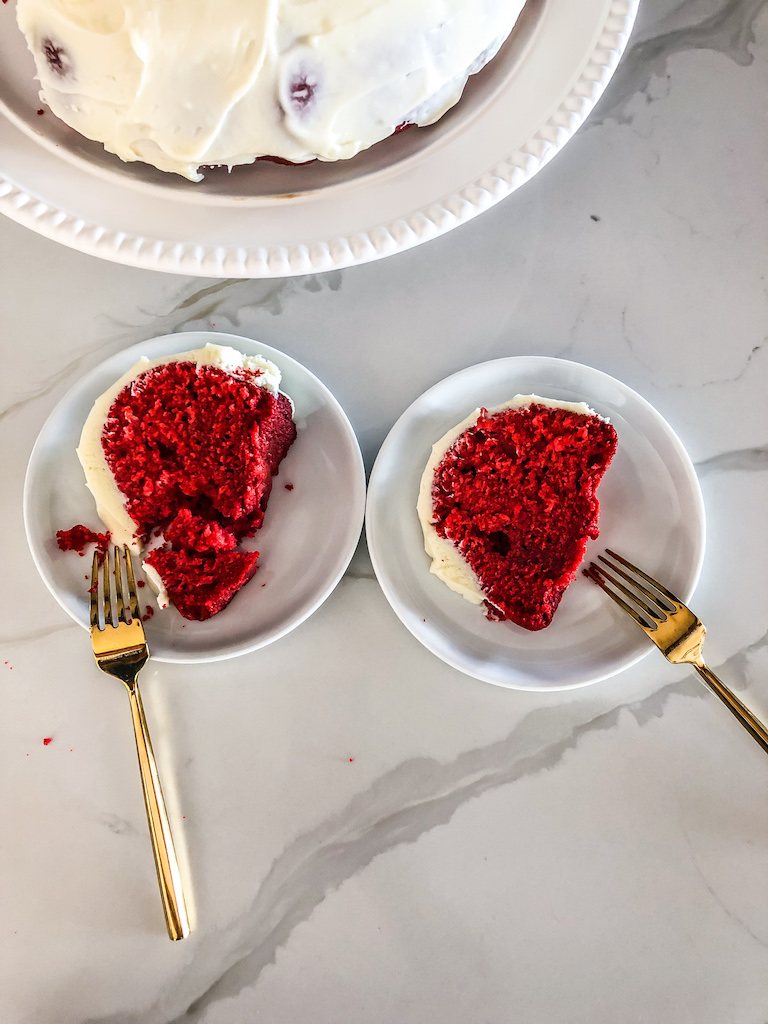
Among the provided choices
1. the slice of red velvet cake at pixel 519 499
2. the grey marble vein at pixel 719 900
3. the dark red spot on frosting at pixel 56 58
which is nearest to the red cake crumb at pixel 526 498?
the slice of red velvet cake at pixel 519 499

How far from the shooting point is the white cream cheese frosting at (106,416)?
111 cm

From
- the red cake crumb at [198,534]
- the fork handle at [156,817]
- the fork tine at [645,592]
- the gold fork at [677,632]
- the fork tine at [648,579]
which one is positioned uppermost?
the fork tine at [648,579]

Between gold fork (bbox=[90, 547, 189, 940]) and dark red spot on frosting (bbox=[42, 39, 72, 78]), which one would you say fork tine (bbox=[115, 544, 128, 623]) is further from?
dark red spot on frosting (bbox=[42, 39, 72, 78])

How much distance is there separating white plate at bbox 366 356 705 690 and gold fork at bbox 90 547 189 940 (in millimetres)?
360

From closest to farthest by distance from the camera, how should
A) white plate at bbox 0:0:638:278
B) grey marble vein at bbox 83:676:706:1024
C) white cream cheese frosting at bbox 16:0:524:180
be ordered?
white cream cheese frosting at bbox 16:0:524:180 → white plate at bbox 0:0:638:278 → grey marble vein at bbox 83:676:706:1024

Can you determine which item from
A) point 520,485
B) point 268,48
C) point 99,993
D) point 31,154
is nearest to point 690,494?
point 520,485

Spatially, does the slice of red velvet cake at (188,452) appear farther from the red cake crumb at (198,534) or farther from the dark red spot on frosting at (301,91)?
the dark red spot on frosting at (301,91)

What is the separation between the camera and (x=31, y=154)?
943 millimetres

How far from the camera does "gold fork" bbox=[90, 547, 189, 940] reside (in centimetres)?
111

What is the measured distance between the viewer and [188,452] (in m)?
1.12

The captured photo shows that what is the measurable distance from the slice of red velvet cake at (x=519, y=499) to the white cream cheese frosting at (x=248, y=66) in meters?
0.45

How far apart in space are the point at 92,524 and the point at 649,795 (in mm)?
942

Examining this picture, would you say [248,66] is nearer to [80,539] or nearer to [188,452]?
[188,452]

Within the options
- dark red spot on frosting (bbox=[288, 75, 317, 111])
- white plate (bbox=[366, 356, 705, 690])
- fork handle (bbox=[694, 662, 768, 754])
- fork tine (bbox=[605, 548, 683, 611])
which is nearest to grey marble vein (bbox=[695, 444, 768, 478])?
white plate (bbox=[366, 356, 705, 690])
